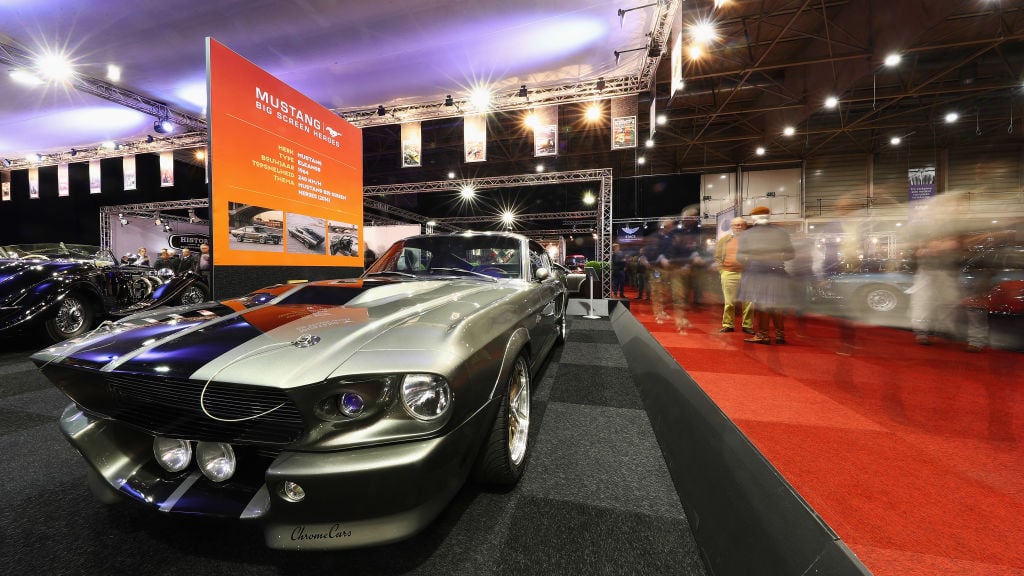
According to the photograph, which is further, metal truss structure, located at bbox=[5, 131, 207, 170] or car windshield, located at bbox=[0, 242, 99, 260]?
metal truss structure, located at bbox=[5, 131, 207, 170]

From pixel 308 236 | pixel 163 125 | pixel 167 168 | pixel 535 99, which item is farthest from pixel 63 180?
pixel 535 99

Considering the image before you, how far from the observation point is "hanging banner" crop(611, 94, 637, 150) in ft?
25.0

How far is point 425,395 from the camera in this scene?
3.34 ft

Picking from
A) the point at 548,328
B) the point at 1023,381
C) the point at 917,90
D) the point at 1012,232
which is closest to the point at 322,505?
the point at 548,328

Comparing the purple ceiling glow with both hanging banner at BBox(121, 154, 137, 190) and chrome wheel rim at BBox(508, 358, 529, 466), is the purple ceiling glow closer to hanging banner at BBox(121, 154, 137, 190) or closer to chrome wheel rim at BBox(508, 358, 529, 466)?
hanging banner at BBox(121, 154, 137, 190)

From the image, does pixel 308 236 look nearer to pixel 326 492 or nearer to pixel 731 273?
pixel 326 492

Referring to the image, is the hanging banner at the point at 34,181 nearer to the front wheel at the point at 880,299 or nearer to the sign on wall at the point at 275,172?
the sign on wall at the point at 275,172

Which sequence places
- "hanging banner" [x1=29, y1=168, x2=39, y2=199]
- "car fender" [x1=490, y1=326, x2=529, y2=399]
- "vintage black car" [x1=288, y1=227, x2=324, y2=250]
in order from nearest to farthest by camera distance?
"car fender" [x1=490, y1=326, x2=529, y2=399] < "vintage black car" [x1=288, y1=227, x2=324, y2=250] < "hanging banner" [x1=29, y1=168, x2=39, y2=199]

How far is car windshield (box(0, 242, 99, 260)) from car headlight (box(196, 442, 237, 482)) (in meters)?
5.95

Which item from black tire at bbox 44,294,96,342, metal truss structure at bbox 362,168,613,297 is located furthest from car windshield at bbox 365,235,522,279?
metal truss structure at bbox 362,168,613,297

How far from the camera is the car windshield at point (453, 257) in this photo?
99.3 inches

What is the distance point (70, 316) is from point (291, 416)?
567 cm

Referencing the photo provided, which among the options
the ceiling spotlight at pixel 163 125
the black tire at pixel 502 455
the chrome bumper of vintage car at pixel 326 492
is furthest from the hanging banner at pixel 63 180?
the black tire at pixel 502 455

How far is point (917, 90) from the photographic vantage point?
8.88 metres
